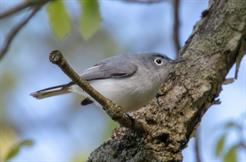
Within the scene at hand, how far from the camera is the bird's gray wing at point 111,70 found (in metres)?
3.22

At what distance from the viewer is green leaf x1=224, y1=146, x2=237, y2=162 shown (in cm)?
288

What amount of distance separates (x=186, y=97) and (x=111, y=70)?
141 cm

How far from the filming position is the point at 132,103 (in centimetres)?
298

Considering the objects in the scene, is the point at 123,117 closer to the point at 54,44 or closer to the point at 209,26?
the point at 209,26

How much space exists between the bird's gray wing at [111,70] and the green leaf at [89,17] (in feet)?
2.30

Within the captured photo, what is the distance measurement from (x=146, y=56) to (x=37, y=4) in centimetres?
113

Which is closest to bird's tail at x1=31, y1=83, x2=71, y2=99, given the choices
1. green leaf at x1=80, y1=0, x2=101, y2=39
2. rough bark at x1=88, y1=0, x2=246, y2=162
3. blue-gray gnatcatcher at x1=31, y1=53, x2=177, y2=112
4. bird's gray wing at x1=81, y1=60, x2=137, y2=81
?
blue-gray gnatcatcher at x1=31, y1=53, x2=177, y2=112

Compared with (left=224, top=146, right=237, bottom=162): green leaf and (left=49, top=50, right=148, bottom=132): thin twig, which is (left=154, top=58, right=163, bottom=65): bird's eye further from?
(left=49, top=50, right=148, bottom=132): thin twig

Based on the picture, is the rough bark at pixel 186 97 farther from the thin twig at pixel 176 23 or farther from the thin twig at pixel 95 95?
the thin twig at pixel 176 23

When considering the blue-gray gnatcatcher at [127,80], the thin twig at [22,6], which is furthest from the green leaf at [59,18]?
the blue-gray gnatcatcher at [127,80]

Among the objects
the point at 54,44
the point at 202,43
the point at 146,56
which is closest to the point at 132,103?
the point at 146,56

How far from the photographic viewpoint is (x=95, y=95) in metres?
1.61

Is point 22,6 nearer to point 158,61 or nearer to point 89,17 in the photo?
point 89,17

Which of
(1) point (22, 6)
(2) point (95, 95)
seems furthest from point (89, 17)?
(2) point (95, 95)
